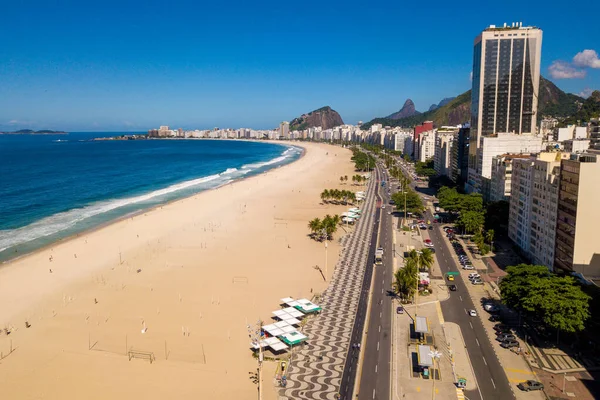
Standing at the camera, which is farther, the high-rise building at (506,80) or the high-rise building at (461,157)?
the high-rise building at (461,157)

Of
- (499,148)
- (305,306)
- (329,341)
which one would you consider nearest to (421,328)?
(329,341)

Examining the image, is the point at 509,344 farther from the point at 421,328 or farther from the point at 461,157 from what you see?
the point at 461,157

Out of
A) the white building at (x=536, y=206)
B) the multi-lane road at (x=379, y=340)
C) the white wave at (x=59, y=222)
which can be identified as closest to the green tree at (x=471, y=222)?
the white building at (x=536, y=206)

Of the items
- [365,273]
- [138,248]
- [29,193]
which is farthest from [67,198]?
[365,273]

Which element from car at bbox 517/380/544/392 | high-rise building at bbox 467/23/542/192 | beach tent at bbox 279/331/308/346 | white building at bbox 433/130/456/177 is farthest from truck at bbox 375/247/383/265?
white building at bbox 433/130/456/177

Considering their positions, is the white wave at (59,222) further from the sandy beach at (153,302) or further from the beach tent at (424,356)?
the beach tent at (424,356)

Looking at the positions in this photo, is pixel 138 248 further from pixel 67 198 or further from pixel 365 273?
pixel 67 198
